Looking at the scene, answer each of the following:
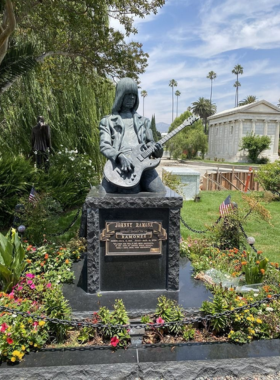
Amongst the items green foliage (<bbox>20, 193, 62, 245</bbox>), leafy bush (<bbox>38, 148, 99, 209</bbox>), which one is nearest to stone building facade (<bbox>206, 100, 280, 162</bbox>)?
leafy bush (<bbox>38, 148, 99, 209</bbox>)

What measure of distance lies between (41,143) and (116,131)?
22.0 feet

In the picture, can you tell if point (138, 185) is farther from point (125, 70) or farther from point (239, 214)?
point (125, 70)

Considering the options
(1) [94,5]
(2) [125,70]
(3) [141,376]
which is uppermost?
(1) [94,5]

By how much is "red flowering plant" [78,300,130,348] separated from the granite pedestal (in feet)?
2.36

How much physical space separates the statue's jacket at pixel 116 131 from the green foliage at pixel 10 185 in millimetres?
4051

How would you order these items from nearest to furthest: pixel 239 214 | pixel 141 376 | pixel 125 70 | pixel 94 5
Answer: pixel 141 376 < pixel 239 214 < pixel 94 5 < pixel 125 70

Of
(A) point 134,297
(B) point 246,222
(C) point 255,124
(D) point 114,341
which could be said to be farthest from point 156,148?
(C) point 255,124

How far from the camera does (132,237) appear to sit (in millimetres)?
3775

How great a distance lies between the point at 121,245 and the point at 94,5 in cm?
657

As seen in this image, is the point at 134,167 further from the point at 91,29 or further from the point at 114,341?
the point at 91,29

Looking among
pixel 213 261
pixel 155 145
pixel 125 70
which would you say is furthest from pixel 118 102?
pixel 125 70

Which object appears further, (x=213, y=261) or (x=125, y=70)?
(x=125, y=70)

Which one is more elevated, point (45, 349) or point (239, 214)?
point (239, 214)

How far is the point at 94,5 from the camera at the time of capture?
752cm
